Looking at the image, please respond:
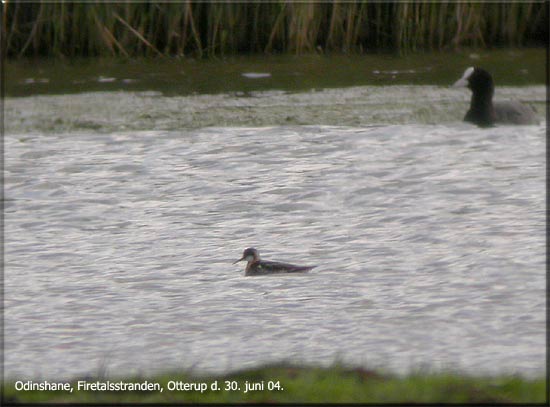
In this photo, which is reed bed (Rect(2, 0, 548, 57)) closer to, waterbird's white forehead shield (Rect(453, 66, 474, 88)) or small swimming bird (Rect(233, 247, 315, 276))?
waterbird's white forehead shield (Rect(453, 66, 474, 88))

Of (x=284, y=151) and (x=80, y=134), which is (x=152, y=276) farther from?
(x=80, y=134)

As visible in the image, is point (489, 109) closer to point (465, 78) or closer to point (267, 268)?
point (465, 78)

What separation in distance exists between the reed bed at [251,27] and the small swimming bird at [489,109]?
2.98 meters

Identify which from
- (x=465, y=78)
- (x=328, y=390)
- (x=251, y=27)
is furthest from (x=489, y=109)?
(x=328, y=390)

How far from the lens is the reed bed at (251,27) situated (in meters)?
15.0

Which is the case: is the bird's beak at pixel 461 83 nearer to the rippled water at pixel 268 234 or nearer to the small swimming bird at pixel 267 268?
the rippled water at pixel 268 234

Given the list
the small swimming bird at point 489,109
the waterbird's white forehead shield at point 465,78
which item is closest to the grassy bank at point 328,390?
the small swimming bird at point 489,109

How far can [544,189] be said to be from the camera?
376 inches

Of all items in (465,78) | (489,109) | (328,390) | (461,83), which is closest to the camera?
(328,390)

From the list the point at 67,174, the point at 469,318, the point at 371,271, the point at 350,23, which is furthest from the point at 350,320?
the point at 350,23

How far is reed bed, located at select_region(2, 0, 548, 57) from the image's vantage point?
1497 cm

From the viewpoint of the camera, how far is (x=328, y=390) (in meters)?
4.30

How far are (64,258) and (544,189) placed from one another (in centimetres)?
398

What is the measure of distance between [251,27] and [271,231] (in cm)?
726
